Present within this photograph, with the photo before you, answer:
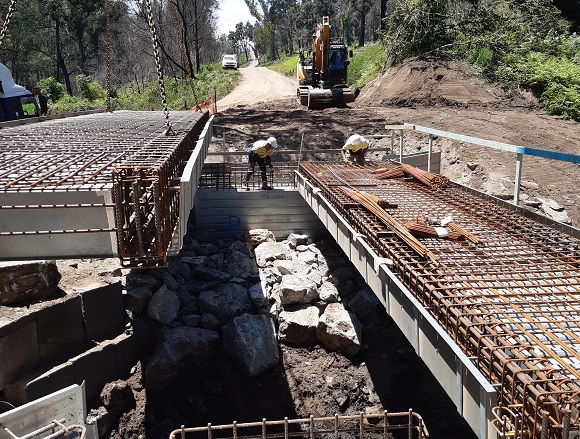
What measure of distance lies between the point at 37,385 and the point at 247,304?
414 centimetres

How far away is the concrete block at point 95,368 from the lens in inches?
314

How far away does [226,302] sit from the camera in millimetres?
10109

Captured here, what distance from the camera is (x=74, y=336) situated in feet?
26.5

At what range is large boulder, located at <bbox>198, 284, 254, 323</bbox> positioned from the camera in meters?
9.95

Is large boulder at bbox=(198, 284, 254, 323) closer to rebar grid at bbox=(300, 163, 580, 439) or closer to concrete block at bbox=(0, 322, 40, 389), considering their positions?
rebar grid at bbox=(300, 163, 580, 439)

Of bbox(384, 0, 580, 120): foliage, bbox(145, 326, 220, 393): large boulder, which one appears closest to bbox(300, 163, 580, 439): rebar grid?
bbox(145, 326, 220, 393): large boulder

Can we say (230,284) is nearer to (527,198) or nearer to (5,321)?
(5,321)

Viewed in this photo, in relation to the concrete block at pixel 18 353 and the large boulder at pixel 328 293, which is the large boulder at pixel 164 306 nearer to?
the concrete block at pixel 18 353

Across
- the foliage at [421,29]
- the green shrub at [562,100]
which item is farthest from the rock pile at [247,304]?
the foliage at [421,29]

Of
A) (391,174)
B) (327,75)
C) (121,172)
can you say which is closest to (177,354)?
(121,172)

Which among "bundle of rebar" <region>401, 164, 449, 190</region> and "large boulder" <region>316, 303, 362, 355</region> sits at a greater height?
"bundle of rebar" <region>401, 164, 449, 190</region>

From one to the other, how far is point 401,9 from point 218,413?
2382 cm

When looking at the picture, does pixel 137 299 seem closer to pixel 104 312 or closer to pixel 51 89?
pixel 104 312

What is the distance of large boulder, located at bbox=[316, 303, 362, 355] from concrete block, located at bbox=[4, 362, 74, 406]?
4.57 meters
